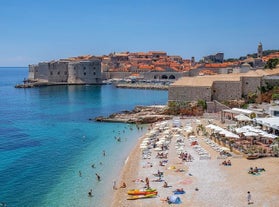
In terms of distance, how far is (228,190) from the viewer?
16.3m

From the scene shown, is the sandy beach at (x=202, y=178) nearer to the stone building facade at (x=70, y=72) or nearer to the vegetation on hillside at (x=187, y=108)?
the vegetation on hillside at (x=187, y=108)

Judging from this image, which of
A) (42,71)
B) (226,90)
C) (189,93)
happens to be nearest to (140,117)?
(189,93)

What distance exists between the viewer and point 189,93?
41.1 m

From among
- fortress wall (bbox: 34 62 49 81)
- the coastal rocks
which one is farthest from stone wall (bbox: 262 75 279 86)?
fortress wall (bbox: 34 62 49 81)

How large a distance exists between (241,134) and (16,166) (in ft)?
44.5

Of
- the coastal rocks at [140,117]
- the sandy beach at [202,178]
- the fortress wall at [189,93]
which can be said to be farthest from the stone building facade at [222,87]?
the sandy beach at [202,178]

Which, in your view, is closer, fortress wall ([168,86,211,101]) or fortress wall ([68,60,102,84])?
fortress wall ([168,86,211,101])

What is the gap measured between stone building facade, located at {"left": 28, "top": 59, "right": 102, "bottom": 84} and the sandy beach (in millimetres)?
70686

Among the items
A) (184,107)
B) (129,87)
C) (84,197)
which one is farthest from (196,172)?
(129,87)

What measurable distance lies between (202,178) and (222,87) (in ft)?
77.2

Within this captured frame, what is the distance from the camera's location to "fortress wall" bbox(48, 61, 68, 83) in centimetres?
9675

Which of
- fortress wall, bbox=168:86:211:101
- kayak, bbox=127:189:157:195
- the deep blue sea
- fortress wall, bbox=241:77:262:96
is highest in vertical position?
fortress wall, bbox=241:77:262:96

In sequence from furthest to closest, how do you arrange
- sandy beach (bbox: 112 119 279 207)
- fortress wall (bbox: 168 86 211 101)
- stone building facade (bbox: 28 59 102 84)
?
stone building facade (bbox: 28 59 102 84) → fortress wall (bbox: 168 86 211 101) → sandy beach (bbox: 112 119 279 207)

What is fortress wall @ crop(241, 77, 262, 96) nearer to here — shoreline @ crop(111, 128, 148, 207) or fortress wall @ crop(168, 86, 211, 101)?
fortress wall @ crop(168, 86, 211, 101)
